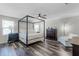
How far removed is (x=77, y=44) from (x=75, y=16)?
1063mm

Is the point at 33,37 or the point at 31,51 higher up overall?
the point at 33,37

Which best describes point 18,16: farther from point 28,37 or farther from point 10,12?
point 28,37

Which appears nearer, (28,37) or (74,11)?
(74,11)

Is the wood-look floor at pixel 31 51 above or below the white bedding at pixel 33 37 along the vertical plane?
below

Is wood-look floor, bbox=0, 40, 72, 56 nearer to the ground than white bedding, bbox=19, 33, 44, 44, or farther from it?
nearer to the ground

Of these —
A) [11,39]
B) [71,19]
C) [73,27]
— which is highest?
[71,19]

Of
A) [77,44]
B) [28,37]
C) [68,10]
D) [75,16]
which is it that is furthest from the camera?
[28,37]

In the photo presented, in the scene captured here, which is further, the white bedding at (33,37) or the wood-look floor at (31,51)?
the white bedding at (33,37)

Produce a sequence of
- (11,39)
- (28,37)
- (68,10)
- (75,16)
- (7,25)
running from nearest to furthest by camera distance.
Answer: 1. (75,16)
2. (68,10)
3. (7,25)
4. (11,39)
5. (28,37)

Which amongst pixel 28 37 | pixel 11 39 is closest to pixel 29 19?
pixel 28 37

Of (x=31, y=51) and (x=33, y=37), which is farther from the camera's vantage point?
(x=33, y=37)

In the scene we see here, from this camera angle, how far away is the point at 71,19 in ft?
6.87

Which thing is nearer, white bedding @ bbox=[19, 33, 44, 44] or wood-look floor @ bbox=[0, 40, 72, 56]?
wood-look floor @ bbox=[0, 40, 72, 56]

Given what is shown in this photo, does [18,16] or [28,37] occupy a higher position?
[18,16]
